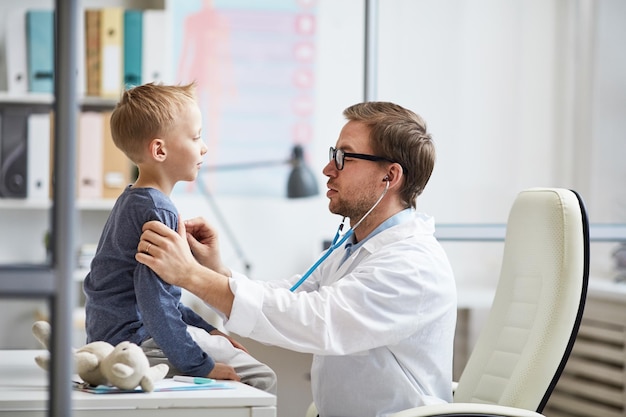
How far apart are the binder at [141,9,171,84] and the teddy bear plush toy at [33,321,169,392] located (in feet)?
7.13

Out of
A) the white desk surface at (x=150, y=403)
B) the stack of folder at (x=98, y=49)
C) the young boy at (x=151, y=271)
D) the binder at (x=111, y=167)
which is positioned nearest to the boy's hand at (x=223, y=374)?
the young boy at (x=151, y=271)

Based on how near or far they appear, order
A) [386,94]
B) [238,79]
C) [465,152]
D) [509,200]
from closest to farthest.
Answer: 1. [386,94]
2. [465,152]
3. [509,200]
4. [238,79]

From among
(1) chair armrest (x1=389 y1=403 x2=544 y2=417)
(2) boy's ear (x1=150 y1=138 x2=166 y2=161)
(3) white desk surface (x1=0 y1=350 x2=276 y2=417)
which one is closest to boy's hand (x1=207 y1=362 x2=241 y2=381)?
(3) white desk surface (x1=0 y1=350 x2=276 y2=417)

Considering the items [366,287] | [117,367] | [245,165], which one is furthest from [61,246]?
[245,165]

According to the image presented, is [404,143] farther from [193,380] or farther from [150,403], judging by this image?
[150,403]

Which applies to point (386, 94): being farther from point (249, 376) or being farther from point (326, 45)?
point (249, 376)

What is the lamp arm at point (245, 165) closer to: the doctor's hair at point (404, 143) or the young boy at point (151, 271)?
the doctor's hair at point (404, 143)

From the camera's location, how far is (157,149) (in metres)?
1.67

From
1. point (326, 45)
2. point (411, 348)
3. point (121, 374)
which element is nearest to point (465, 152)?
point (326, 45)

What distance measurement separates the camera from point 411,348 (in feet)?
5.88

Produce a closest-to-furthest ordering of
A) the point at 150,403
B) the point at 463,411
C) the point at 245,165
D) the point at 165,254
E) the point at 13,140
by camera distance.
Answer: the point at 150,403 < the point at 165,254 < the point at 463,411 < the point at 13,140 < the point at 245,165

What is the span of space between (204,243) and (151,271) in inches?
13.5

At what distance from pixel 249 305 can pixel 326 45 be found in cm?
245

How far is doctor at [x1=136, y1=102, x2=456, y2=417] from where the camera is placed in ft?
5.24
